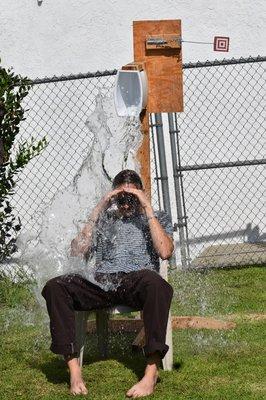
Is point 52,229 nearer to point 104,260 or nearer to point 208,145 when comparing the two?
point 104,260

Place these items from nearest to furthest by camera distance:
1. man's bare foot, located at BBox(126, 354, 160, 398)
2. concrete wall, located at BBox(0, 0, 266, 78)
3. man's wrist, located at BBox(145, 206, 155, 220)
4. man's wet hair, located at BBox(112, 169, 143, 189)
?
man's bare foot, located at BBox(126, 354, 160, 398) → man's wrist, located at BBox(145, 206, 155, 220) → man's wet hair, located at BBox(112, 169, 143, 189) → concrete wall, located at BBox(0, 0, 266, 78)

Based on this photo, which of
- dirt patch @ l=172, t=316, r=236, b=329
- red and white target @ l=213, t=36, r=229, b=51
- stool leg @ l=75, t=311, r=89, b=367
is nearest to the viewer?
stool leg @ l=75, t=311, r=89, b=367

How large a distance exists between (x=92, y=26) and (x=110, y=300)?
439 centimetres

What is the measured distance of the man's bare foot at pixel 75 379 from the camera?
21.9 feet

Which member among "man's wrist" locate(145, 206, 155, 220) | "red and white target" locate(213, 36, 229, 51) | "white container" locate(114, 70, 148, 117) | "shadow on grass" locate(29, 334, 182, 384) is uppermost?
"red and white target" locate(213, 36, 229, 51)

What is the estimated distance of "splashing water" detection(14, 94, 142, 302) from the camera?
7.59m

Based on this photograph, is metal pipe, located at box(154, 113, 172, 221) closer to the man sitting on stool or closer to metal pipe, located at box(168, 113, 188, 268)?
metal pipe, located at box(168, 113, 188, 268)

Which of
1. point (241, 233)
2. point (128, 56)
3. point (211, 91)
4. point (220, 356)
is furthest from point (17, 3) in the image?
point (220, 356)

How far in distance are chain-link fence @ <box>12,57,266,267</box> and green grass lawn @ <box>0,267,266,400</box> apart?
49.7 inches

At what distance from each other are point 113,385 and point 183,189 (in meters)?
4.30

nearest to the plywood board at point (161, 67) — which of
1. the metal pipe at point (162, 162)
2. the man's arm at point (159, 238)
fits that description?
the man's arm at point (159, 238)

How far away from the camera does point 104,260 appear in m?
7.28

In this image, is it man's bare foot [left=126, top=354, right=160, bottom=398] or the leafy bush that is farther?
the leafy bush

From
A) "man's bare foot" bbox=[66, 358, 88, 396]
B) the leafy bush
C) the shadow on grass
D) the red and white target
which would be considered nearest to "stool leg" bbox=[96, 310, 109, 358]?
the shadow on grass
